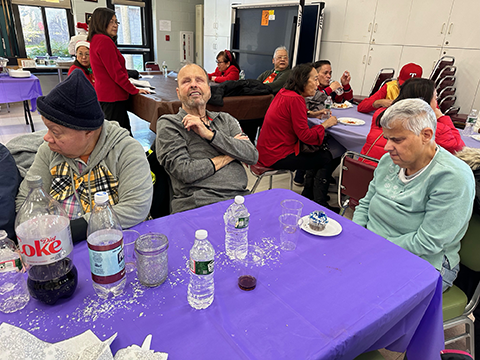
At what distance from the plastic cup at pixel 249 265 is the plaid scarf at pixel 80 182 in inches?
26.8

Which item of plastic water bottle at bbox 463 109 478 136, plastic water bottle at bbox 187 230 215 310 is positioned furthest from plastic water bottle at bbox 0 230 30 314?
plastic water bottle at bbox 463 109 478 136

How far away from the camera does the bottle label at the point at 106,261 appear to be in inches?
32.7

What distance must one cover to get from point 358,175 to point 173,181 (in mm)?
1096

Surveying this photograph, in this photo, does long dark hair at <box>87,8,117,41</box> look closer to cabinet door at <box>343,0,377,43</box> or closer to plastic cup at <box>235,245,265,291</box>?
plastic cup at <box>235,245,265,291</box>

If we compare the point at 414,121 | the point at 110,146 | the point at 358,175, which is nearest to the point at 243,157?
the point at 358,175

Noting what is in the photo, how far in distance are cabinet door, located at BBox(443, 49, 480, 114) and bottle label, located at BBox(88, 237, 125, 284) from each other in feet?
16.8

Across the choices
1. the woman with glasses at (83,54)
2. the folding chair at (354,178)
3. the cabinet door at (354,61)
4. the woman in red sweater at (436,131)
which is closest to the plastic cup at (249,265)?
the folding chair at (354,178)

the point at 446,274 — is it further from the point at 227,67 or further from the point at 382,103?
the point at 227,67

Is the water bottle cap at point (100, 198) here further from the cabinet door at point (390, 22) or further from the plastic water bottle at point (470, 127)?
the cabinet door at point (390, 22)

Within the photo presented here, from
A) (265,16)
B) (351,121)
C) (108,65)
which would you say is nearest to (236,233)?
(351,121)

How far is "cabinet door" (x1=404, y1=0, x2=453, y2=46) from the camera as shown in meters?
4.36

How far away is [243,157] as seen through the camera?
75.1 inches

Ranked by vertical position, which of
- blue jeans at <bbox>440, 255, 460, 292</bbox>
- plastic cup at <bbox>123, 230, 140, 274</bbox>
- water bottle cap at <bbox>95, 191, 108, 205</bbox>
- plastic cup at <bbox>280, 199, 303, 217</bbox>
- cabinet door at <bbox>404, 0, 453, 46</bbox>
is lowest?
blue jeans at <bbox>440, 255, 460, 292</bbox>

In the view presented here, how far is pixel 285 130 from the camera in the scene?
269 centimetres
